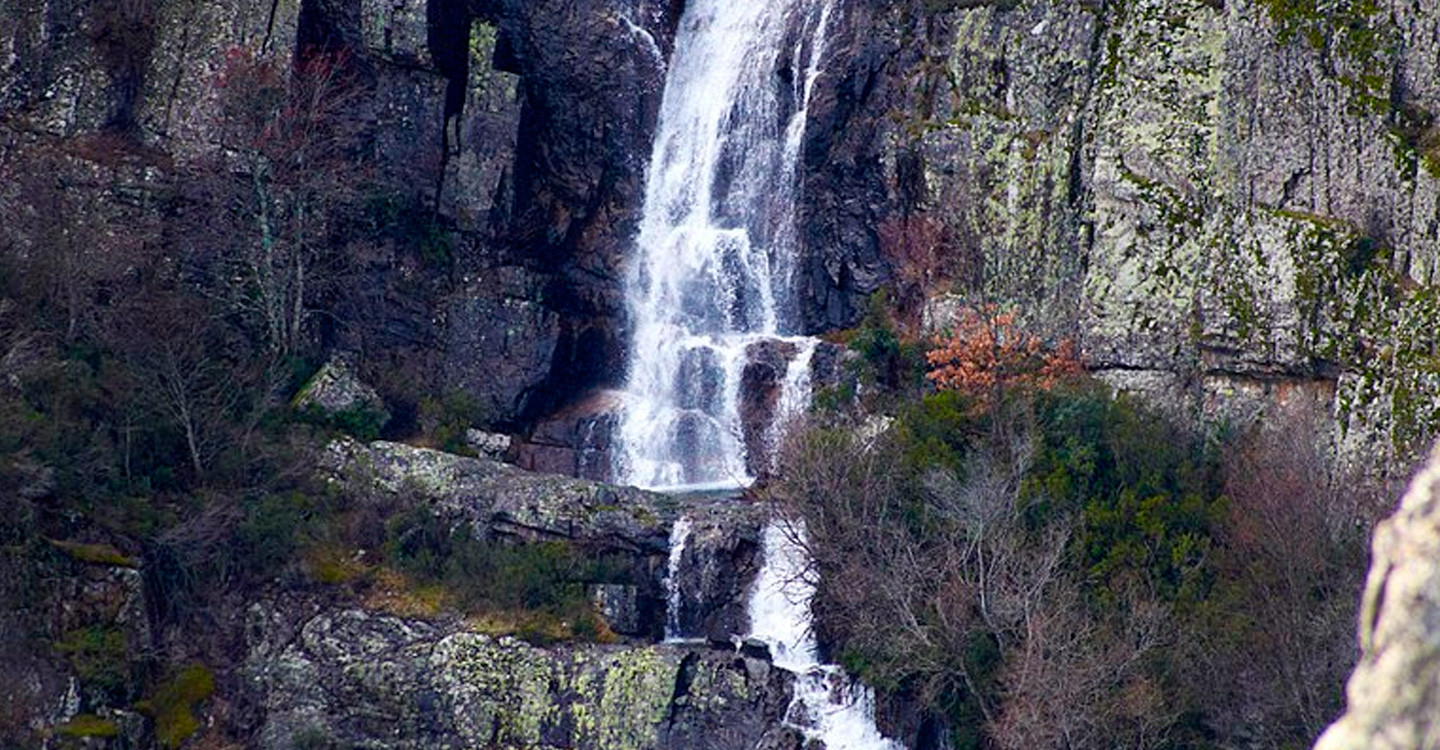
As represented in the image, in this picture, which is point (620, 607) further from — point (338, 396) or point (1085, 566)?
point (1085, 566)

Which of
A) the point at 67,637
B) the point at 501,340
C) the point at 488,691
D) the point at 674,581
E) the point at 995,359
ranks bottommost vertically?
the point at 488,691

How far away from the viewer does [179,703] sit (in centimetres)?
3312

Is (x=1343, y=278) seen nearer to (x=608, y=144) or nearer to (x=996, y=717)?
(x=996, y=717)

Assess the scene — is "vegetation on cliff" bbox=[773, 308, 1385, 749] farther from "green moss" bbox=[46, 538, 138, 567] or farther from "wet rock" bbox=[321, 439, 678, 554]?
"green moss" bbox=[46, 538, 138, 567]

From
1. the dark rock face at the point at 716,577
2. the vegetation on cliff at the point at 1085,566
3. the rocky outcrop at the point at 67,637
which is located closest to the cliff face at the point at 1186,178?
the vegetation on cliff at the point at 1085,566

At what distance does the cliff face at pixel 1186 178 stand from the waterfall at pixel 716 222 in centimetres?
117

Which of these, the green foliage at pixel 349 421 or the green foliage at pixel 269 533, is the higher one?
the green foliage at pixel 349 421

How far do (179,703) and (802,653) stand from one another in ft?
37.8

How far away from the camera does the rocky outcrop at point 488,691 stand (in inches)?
1262

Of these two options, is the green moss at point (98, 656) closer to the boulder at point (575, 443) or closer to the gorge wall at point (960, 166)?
the gorge wall at point (960, 166)

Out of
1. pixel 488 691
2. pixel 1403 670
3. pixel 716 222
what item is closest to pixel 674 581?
pixel 488 691

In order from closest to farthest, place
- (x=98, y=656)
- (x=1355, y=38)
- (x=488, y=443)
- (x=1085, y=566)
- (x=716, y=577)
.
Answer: (x=1085, y=566) < (x=98, y=656) < (x=1355, y=38) < (x=716, y=577) < (x=488, y=443)

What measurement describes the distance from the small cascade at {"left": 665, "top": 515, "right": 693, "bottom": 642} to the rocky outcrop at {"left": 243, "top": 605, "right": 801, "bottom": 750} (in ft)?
7.72

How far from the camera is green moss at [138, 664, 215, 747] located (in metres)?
32.6
